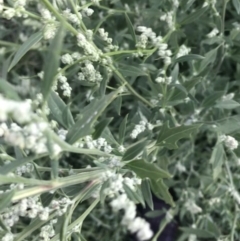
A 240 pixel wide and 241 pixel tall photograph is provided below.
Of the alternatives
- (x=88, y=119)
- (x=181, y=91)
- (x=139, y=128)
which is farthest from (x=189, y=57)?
(x=88, y=119)

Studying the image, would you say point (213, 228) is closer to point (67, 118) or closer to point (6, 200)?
point (67, 118)

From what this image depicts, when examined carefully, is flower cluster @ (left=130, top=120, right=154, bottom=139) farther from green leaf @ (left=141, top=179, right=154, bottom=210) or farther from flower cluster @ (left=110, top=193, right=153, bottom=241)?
flower cluster @ (left=110, top=193, right=153, bottom=241)

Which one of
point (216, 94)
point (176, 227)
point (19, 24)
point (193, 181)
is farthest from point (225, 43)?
point (19, 24)

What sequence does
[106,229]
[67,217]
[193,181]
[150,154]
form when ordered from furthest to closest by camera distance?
[106,229], [193,181], [150,154], [67,217]

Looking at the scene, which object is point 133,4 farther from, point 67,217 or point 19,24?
point 67,217

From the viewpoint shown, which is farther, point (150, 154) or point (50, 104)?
point (150, 154)

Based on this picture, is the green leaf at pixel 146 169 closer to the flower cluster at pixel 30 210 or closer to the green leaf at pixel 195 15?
the flower cluster at pixel 30 210
